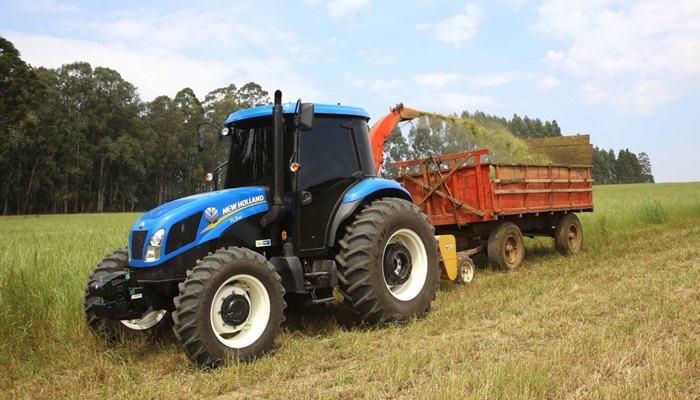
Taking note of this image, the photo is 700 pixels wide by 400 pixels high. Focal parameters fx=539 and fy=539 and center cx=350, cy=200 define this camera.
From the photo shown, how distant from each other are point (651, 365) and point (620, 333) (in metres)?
0.88

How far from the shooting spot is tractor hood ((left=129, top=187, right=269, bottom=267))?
459cm

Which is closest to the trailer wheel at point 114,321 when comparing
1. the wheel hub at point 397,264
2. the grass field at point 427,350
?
the grass field at point 427,350

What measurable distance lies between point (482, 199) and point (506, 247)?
3.82 ft

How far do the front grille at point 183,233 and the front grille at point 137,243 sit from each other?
0.86 ft

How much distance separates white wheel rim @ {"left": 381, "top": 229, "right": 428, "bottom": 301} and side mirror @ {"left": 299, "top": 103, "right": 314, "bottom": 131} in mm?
1604

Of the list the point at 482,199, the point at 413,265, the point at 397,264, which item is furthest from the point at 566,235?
the point at 397,264

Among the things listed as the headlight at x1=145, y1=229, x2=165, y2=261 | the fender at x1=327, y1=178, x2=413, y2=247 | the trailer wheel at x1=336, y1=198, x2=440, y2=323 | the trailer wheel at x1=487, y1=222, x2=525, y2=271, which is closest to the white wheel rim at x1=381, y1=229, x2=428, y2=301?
the trailer wheel at x1=336, y1=198, x2=440, y2=323

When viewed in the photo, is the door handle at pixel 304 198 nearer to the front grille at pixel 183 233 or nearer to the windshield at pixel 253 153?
the windshield at pixel 253 153

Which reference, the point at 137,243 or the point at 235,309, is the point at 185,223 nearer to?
the point at 137,243

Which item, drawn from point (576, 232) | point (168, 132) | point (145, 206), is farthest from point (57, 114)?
point (576, 232)

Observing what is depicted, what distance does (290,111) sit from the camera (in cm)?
532

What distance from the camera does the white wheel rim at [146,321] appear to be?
5.30 m

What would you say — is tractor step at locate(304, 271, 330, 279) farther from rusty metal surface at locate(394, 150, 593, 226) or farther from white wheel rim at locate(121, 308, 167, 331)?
rusty metal surface at locate(394, 150, 593, 226)

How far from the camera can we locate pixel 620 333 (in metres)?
4.64
